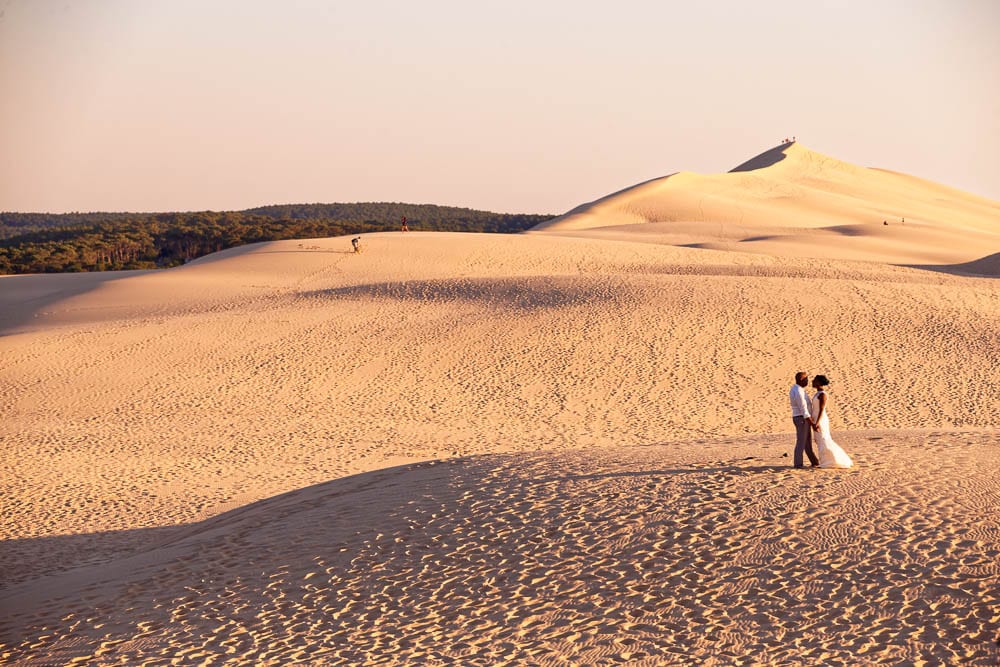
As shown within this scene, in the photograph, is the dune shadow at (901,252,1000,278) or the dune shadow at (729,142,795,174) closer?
the dune shadow at (901,252,1000,278)

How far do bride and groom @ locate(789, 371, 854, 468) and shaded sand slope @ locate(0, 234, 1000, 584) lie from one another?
8356 mm

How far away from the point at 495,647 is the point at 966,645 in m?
4.14

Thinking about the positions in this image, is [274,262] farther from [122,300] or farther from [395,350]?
[395,350]

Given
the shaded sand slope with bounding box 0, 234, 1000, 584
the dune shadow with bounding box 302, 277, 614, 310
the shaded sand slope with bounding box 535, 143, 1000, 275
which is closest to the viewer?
the shaded sand slope with bounding box 0, 234, 1000, 584

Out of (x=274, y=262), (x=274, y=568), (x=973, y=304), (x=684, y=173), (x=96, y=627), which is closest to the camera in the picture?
(x=96, y=627)

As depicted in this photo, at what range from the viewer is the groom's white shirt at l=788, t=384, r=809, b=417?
1326 cm

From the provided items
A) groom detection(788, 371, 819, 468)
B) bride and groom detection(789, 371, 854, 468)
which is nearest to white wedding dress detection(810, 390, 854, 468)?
bride and groom detection(789, 371, 854, 468)

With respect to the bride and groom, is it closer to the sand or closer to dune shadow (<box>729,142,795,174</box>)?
the sand

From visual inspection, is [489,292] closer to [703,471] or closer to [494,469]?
[494,469]

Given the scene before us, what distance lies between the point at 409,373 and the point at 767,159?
119 meters

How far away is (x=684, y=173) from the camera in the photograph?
113750 millimetres

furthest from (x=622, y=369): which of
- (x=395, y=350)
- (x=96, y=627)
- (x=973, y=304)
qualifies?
(x=96, y=627)

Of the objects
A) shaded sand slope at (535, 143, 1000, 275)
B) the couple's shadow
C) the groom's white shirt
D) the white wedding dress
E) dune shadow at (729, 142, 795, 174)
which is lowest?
the couple's shadow

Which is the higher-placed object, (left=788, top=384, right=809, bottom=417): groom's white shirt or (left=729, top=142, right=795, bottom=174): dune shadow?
(left=729, top=142, right=795, bottom=174): dune shadow
